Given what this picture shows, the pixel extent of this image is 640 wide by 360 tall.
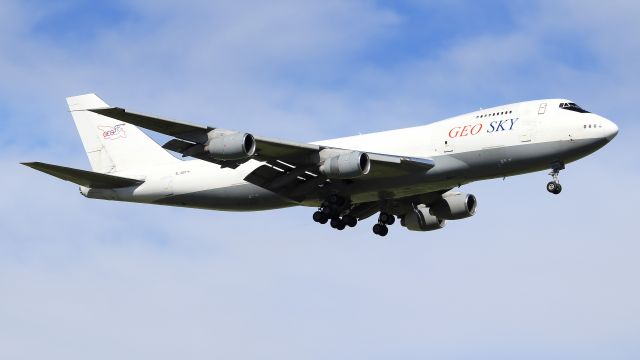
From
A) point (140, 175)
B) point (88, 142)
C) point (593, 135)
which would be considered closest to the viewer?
point (593, 135)

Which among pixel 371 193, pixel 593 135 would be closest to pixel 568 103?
pixel 593 135

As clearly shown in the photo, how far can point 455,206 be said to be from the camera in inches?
1953

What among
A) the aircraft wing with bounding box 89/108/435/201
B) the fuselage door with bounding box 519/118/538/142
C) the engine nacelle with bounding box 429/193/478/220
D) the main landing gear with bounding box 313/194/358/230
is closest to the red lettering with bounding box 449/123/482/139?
the aircraft wing with bounding box 89/108/435/201

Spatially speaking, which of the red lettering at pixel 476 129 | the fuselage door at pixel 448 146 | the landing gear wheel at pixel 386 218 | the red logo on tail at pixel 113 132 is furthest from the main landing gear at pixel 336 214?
the red logo on tail at pixel 113 132

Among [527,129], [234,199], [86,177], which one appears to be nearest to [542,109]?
[527,129]

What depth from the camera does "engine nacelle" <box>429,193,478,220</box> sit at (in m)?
Answer: 49.6

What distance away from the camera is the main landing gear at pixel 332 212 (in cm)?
4559

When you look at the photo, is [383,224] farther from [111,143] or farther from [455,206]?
[111,143]

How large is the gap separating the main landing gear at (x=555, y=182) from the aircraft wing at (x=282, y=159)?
4.58 metres

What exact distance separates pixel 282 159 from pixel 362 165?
3744 millimetres

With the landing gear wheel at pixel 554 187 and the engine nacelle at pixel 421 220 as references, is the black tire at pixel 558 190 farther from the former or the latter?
the engine nacelle at pixel 421 220

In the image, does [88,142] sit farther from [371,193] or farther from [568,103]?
[568,103]

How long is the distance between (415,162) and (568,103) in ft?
20.8

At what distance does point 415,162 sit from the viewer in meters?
42.9
